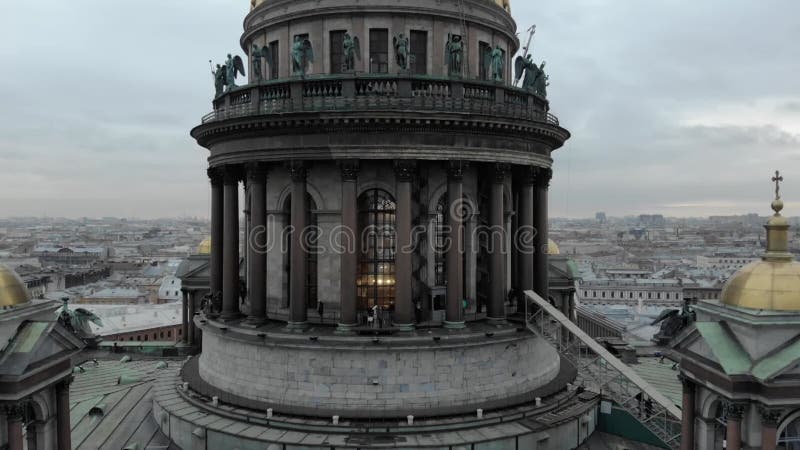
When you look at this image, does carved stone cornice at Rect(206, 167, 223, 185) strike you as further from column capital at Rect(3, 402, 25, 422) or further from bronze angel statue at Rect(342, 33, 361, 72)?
column capital at Rect(3, 402, 25, 422)

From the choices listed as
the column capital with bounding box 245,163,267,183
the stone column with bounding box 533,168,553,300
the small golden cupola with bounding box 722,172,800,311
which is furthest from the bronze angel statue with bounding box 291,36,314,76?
the small golden cupola with bounding box 722,172,800,311

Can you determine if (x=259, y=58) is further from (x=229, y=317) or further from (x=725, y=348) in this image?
(x=725, y=348)

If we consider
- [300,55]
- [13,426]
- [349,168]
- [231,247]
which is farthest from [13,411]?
[300,55]

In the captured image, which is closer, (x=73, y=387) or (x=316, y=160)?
(x=316, y=160)

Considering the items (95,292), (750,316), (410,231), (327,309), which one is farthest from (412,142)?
(95,292)

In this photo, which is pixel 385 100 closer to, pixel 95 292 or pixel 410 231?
pixel 410 231
